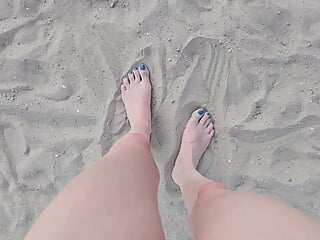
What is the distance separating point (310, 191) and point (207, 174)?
0.29 m

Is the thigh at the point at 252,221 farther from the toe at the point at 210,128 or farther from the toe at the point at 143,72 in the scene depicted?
the toe at the point at 143,72

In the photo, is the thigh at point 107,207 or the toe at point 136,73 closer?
the thigh at point 107,207

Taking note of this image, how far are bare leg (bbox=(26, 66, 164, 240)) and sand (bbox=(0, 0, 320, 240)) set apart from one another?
0.96 feet

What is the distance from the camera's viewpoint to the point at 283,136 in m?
1.42

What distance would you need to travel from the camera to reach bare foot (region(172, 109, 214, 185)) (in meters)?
1.42

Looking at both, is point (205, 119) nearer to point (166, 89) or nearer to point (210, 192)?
point (166, 89)

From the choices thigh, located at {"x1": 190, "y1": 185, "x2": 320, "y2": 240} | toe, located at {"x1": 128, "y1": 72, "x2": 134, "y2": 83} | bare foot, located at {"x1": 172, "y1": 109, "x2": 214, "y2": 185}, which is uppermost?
thigh, located at {"x1": 190, "y1": 185, "x2": 320, "y2": 240}

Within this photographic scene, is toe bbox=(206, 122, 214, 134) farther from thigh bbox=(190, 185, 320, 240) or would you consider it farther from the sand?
thigh bbox=(190, 185, 320, 240)

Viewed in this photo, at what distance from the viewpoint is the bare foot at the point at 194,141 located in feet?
4.66

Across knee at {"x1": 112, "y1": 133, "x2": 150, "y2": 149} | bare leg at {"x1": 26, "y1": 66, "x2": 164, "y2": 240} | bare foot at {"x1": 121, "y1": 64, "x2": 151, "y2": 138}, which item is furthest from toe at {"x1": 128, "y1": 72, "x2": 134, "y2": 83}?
bare leg at {"x1": 26, "y1": 66, "x2": 164, "y2": 240}

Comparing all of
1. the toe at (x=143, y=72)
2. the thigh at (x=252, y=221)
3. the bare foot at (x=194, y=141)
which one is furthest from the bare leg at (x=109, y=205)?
the toe at (x=143, y=72)

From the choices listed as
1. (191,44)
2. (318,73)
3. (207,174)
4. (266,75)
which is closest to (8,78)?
(191,44)

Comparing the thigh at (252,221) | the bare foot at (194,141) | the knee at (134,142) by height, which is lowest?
the bare foot at (194,141)

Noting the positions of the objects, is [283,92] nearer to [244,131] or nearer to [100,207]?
[244,131]
